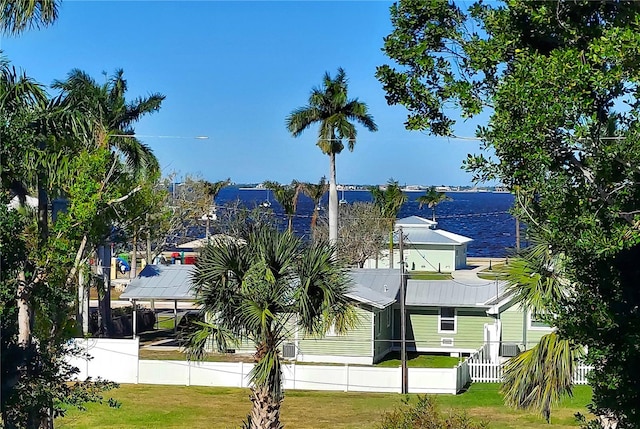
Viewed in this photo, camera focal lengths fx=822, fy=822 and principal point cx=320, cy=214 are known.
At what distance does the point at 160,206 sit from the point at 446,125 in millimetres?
25463

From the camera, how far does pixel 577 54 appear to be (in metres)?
7.16

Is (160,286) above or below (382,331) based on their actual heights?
above

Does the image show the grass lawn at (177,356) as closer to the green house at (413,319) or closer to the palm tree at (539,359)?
the green house at (413,319)

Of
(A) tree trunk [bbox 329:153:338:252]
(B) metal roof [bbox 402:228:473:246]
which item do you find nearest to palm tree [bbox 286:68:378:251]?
(A) tree trunk [bbox 329:153:338:252]

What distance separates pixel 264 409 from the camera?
45.2ft

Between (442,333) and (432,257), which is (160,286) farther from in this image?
(432,257)

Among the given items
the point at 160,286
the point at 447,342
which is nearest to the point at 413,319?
the point at 447,342

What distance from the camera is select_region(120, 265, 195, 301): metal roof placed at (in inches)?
1229

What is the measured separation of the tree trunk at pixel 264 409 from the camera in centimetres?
1372

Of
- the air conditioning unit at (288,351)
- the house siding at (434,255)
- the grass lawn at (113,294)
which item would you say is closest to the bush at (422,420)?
the air conditioning unit at (288,351)

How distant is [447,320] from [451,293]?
41.1 inches

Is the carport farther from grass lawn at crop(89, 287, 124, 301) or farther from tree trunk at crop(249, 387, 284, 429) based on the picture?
tree trunk at crop(249, 387, 284, 429)

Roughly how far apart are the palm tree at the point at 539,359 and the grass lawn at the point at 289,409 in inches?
273

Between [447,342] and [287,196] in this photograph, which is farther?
[287,196]
